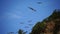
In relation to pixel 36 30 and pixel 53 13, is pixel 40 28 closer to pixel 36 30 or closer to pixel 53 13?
pixel 36 30

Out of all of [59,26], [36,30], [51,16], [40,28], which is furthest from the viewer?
[36,30]

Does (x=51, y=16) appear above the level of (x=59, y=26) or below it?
above

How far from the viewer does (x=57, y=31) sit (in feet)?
65.0

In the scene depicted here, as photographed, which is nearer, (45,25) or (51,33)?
(51,33)

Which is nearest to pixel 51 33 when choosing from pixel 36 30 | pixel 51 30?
pixel 51 30

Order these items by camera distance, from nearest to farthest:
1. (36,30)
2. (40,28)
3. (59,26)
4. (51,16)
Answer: (59,26) < (51,16) < (40,28) < (36,30)

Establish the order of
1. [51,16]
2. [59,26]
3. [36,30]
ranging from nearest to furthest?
[59,26], [51,16], [36,30]

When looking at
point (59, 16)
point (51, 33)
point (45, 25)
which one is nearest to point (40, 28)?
point (45, 25)

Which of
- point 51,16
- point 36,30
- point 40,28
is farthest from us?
point 36,30

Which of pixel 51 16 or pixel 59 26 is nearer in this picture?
pixel 59 26

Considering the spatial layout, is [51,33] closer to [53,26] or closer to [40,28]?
[53,26]

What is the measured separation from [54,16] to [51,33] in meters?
2.41

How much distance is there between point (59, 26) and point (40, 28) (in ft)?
12.9

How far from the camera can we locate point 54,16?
2058 cm
